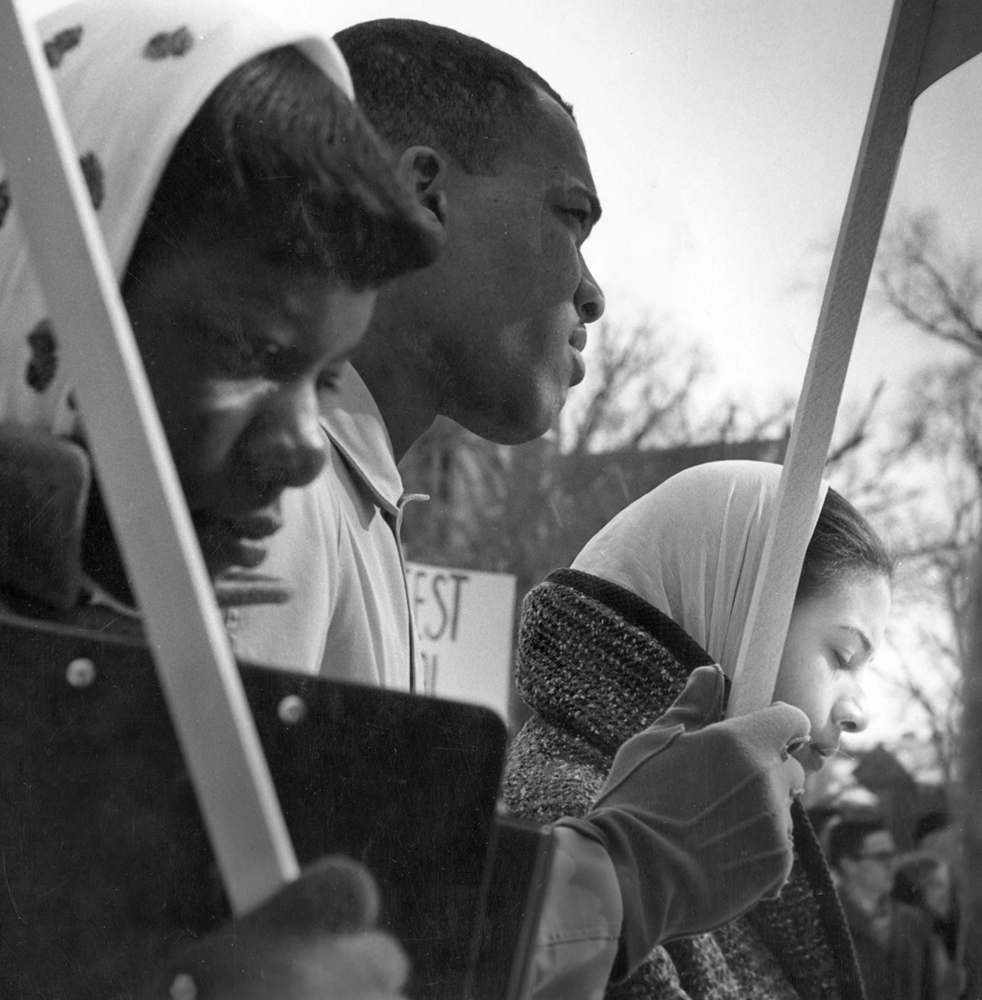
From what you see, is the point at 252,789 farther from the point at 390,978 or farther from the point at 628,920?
the point at 628,920

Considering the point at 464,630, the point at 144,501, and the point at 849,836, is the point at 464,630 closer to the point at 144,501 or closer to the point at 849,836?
the point at 144,501

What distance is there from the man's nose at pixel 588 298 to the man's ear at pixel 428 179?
0.52ft

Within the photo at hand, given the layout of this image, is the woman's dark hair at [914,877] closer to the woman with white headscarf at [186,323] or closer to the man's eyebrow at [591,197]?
the woman with white headscarf at [186,323]

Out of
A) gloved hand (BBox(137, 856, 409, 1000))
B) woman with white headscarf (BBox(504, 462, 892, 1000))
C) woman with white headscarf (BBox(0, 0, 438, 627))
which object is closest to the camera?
gloved hand (BBox(137, 856, 409, 1000))

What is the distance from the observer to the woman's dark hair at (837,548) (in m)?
1.61

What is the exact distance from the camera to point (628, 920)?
1501mm

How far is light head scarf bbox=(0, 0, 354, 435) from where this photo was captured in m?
1.45

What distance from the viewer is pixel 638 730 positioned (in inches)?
61.3

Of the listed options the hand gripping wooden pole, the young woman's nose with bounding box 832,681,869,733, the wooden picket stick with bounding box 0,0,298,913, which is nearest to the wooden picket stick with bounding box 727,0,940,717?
the hand gripping wooden pole

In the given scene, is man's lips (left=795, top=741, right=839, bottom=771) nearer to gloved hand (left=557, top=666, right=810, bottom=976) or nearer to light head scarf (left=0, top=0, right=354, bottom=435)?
gloved hand (left=557, top=666, right=810, bottom=976)

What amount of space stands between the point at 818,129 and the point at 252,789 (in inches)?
35.7

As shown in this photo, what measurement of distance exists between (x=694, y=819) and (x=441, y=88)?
803 millimetres

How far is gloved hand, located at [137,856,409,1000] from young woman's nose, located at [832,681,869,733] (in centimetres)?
53

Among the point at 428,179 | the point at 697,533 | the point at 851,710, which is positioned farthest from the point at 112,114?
the point at 851,710
